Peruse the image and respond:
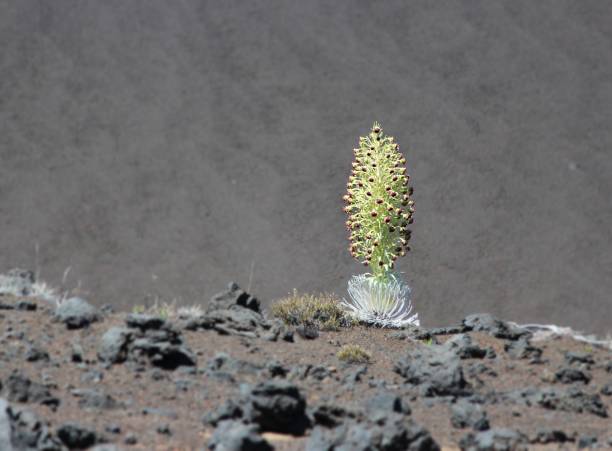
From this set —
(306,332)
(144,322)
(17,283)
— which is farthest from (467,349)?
(17,283)

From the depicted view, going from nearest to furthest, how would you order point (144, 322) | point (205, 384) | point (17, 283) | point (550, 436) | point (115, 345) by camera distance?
1. point (550, 436)
2. point (205, 384)
3. point (115, 345)
4. point (144, 322)
5. point (17, 283)

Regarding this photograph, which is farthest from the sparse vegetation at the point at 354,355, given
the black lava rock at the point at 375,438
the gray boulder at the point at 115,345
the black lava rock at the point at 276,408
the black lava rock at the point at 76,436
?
the black lava rock at the point at 76,436

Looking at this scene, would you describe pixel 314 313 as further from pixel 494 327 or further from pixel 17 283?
pixel 17 283

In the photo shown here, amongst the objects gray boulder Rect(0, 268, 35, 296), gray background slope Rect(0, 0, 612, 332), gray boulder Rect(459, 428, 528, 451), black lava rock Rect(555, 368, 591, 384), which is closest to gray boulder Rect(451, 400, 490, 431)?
gray boulder Rect(459, 428, 528, 451)

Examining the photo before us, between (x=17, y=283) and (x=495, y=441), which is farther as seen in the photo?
(x=17, y=283)

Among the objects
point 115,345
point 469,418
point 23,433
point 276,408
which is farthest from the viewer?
point 115,345

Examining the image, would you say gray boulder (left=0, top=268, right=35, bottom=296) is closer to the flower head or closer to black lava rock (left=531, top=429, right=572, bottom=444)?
the flower head

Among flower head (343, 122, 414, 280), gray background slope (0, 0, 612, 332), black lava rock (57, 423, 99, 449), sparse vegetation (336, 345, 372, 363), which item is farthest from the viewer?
gray background slope (0, 0, 612, 332)
